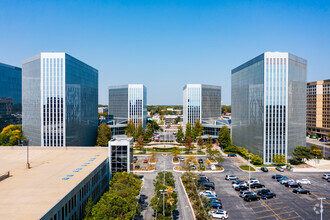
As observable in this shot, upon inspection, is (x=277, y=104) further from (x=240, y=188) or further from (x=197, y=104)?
(x=197, y=104)

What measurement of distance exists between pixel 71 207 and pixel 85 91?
62160 millimetres

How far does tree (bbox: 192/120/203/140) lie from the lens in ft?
324

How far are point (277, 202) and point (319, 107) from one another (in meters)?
100

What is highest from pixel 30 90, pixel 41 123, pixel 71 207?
pixel 30 90

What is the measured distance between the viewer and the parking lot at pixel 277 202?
3500cm

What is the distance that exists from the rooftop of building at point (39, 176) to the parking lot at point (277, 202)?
25.5 meters

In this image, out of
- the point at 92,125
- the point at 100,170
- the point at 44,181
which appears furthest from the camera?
the point at 92,125

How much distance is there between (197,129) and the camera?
101 metres

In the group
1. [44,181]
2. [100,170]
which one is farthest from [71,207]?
[100,170]

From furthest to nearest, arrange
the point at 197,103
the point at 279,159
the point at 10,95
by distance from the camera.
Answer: the point at 197,103 < the point at 10,95 < the point at 279,159

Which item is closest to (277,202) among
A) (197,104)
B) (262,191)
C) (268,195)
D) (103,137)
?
(268,195)

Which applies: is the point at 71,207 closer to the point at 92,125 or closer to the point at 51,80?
the point at 51,80

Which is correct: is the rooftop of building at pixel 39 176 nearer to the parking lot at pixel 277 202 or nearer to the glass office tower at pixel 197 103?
the parking lot at pixel 277 202

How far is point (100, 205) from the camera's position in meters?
24.9
